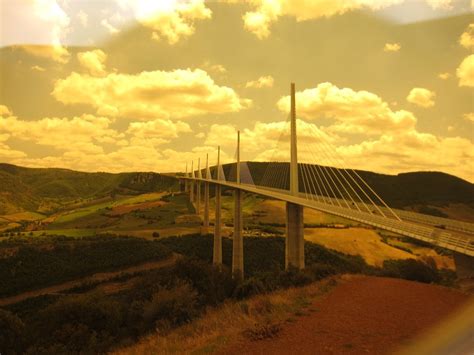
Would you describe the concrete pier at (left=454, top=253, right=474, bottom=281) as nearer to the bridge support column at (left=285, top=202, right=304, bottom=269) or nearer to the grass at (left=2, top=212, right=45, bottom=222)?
the bridge support column at (left=285, top=202, right=304, bottom=269)

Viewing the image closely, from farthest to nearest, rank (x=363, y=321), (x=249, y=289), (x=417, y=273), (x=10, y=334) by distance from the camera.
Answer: (x=417, y=273) < (x=10, y=334) < (x=249, y=289) < (x=363, y=321)

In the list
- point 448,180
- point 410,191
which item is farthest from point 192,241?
point 448,180

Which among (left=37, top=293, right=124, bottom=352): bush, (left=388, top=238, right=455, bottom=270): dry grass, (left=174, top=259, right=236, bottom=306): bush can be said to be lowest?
(left=388, top=238, right=455, bottom=270): dry grass

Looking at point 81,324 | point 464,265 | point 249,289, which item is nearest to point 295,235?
point 249,289

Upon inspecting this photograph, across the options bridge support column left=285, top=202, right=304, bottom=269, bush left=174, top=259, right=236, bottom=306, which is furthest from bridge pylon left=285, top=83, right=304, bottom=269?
bush left=174, top=259, right=236, bottom=306

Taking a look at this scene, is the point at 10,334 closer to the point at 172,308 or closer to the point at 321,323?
the point at 172,308

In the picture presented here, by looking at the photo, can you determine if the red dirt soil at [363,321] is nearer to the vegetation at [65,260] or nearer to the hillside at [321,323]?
the hillside at [321,323]
